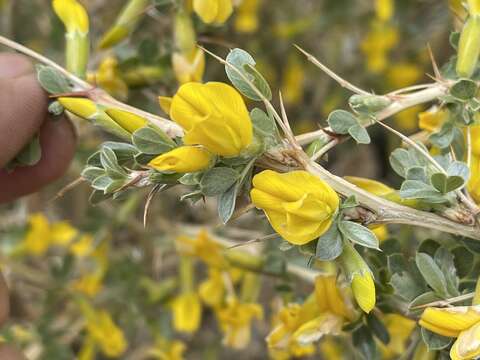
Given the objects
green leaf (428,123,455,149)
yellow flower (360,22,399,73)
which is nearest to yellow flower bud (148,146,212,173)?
green leaf (428,123,455,149)

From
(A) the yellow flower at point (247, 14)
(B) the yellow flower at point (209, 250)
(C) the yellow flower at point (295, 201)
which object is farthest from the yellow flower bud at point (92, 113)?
(A) the yellow flower at point (247, 14)

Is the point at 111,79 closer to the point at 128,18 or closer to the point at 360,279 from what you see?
the point at 128,18

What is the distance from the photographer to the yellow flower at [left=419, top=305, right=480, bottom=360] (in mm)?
435

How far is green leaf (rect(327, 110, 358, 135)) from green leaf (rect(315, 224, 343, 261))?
9 cm

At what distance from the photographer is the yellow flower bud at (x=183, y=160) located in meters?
0.44

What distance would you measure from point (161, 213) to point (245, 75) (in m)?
0.69

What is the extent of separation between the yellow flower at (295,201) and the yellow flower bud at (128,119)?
0.11m

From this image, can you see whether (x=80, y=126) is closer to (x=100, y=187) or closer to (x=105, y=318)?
(x=100, y=187)

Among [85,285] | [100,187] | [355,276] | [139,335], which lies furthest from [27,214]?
[355,276]

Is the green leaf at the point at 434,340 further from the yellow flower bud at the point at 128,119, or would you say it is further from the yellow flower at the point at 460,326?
the yellow flower bud at the point at 128,119

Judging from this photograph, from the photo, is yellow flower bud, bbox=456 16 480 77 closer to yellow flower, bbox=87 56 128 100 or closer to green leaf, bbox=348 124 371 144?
green leaf, bbox=348 124 371 144

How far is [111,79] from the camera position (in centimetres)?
77

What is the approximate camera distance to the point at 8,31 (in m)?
1.15

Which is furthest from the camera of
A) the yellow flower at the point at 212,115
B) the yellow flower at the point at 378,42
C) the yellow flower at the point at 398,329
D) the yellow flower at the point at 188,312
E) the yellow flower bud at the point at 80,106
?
the yellow flower at the point at 378,42
